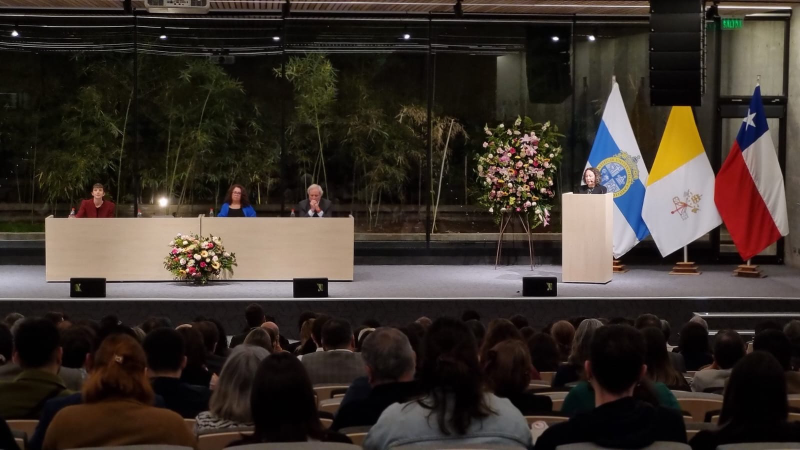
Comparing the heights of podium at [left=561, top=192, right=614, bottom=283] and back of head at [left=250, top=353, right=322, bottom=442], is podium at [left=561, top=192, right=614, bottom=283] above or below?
above

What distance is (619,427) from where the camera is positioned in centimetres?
300

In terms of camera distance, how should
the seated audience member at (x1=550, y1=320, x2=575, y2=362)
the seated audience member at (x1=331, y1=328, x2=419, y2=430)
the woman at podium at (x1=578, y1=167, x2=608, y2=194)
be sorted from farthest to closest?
the woman at podium at (x1=578, y1=167, x2=608, y2=194), the seated audience member at (x1=550, y1=320, x2=575, y2=362), the seated audience member at (x1=331, y1=328, x2=419, y2=430)

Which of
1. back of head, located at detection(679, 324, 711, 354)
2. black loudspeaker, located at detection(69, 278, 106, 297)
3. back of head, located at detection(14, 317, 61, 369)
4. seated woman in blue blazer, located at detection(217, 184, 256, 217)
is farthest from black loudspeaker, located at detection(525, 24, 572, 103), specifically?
back of head, located at detection(14, 317, 61, 369)

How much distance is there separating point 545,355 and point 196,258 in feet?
19.3

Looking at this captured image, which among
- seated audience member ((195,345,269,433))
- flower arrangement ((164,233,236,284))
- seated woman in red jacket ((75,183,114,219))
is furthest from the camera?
seated woman in red jacket ((75,183,114,219))

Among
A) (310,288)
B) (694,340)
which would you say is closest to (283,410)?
(694,340)

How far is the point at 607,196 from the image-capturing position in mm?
11086

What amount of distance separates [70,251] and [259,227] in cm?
204

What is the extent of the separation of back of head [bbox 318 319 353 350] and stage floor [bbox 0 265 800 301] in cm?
444

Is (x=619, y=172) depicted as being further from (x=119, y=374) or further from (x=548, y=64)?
(x=119, y=374)

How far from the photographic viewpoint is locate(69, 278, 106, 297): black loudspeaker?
973 cm

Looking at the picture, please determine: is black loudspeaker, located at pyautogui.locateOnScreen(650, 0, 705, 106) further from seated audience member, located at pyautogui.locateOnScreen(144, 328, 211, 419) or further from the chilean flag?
seated audience member, located at pyautogui.locateOnScreen(144, 328, 211, 419)

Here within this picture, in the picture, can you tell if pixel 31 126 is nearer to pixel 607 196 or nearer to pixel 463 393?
pixel 607 196

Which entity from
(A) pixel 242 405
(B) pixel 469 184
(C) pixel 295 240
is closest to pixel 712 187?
(B) pixel 469 184
